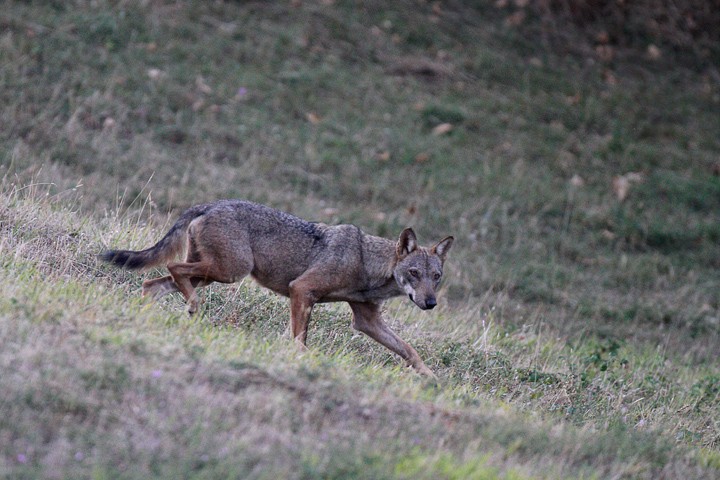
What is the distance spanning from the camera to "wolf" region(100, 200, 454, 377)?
8.27 metres

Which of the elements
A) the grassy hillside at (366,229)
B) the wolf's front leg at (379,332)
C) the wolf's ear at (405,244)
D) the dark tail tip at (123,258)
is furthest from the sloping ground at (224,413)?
the wolf's ear at (405,244)

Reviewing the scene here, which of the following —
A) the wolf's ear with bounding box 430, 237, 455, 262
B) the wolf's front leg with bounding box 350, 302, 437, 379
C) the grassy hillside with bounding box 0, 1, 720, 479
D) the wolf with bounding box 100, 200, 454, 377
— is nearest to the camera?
the grassy hillside with bounding box 0, 1, 720, 479

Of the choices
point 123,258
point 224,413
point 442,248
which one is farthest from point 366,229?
point 224,413

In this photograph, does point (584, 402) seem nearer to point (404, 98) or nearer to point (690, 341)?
point (690, 341)

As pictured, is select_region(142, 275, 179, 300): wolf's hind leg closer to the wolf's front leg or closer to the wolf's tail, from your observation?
the wolf's tail

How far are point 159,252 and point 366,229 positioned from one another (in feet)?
21.8

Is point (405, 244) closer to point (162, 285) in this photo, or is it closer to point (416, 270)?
point (416, 270)

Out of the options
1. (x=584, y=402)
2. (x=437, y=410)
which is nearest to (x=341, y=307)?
(x=584, y=402)

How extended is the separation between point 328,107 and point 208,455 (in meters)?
13.1

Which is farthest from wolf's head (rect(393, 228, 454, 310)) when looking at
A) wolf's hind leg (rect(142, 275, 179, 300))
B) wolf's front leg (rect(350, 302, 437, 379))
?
wolf's hind leg (rect(142, 275, 179, 300))

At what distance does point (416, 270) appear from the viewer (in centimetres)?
886

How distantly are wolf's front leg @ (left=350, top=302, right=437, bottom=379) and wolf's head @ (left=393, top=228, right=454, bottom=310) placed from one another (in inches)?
15.2

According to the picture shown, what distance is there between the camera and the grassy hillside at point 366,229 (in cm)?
578

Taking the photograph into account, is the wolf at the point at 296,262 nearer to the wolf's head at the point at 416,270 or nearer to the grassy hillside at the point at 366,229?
the wolf's head at the point at 416,270
